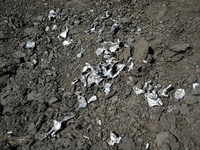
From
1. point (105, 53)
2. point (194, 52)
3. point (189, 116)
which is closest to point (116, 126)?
point (189, 116)

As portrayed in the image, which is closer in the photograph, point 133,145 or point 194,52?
point 133,145

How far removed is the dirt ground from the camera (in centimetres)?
305

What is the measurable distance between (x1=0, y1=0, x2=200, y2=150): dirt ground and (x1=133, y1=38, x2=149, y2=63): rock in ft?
0.06

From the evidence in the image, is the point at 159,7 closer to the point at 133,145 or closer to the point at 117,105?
the point at 117,105

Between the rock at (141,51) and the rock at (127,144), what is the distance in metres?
1.33


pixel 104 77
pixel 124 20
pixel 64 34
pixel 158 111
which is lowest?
pixel 158 111

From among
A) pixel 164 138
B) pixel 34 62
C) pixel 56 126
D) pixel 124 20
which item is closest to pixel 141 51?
pixel 124 20

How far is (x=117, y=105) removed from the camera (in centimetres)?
328

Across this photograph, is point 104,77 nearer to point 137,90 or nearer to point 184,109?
point 137,90

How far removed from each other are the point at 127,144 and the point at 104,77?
1190 mm

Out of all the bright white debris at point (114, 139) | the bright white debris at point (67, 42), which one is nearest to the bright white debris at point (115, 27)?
the bright white debris at point (67, 42)

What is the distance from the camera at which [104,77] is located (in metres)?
3.54

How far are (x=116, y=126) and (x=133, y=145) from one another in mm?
380

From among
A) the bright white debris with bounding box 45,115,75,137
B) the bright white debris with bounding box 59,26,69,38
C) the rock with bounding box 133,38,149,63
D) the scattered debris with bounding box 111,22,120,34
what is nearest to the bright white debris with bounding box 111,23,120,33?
the scattered debris with bounding box 111,22,120,34
